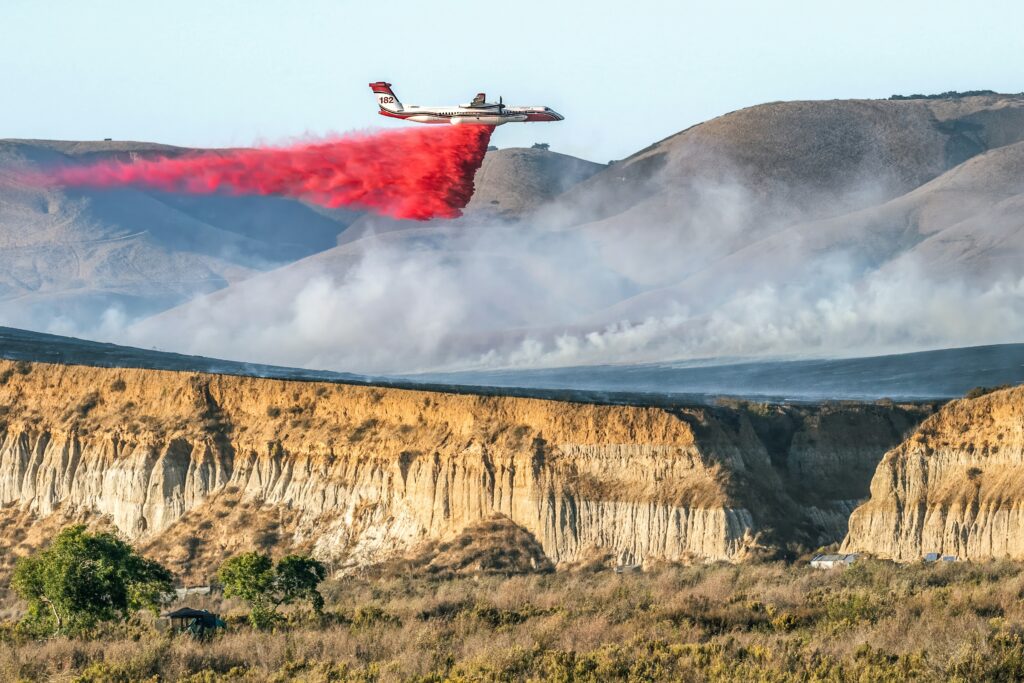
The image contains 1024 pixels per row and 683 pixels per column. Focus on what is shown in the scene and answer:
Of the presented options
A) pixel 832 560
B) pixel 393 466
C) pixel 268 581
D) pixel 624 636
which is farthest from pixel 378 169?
pixel 624 636

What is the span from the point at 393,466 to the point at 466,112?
15.6 m

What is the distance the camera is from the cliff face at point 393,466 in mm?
69500

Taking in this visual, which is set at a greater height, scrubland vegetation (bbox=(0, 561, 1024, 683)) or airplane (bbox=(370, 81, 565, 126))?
airplane (bbox=(370, 81, 565, 126))

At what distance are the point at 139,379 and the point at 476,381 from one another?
90.9 m

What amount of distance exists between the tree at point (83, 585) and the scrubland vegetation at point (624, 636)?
0.96 meters

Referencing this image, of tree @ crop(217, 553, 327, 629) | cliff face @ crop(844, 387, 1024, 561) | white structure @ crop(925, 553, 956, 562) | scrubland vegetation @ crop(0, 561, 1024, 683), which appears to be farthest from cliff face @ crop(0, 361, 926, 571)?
tree @ crop(217, 553, 327, 629)

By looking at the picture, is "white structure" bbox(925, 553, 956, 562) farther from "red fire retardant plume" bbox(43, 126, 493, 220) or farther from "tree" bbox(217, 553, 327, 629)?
"red fire retardant plume" bbox(43, 126, 493, 220)

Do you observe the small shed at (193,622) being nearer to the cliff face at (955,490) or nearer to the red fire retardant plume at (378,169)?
the cliff face at (955,490)

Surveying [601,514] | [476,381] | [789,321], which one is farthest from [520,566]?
[789,321]

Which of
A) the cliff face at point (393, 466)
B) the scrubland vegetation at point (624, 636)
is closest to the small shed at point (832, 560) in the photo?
the scrubland vegetation at point (624, 636)

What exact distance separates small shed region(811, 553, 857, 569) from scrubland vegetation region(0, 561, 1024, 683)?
125cm

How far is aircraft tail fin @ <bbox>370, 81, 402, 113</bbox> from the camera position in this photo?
83.6m

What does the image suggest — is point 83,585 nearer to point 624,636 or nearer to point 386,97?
point 624,636

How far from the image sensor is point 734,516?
67438 millimetres
